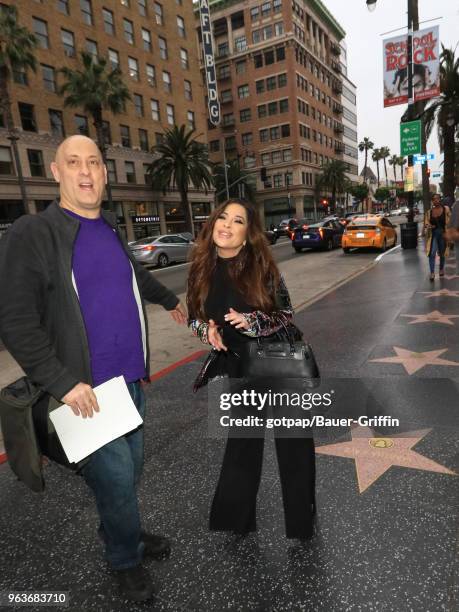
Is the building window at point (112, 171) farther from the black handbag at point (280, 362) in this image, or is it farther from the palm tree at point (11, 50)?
the black handbag at point (280, 362)

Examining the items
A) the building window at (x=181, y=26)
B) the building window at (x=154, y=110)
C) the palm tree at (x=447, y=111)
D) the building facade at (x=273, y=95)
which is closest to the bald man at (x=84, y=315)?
the palm tree at (x=447, y=111)

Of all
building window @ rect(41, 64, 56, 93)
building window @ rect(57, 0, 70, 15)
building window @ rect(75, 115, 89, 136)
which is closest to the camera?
building window @ rect(41, 64, 56, 93)

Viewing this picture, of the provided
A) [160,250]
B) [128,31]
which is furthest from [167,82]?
[160,250]

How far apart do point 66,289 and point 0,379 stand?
182 inches

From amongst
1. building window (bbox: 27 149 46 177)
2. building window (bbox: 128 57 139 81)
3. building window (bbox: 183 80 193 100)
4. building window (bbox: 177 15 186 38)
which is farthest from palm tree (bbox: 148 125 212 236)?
building window (bbox: 177 15 186 38)

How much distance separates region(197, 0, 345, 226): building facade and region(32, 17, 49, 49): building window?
2967 cm

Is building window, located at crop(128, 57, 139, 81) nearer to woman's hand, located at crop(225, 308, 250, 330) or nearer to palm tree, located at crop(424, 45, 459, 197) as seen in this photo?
palm tree, located at crop(424, 45, 459, 197)

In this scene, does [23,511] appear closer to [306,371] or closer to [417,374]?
[306,371]

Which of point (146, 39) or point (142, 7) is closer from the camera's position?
point (142, 7)

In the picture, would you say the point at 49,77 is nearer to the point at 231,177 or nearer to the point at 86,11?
the point at 86,11

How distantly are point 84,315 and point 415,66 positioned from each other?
1500 centimetres

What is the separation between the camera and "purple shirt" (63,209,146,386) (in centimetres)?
187

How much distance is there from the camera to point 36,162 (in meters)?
28.8

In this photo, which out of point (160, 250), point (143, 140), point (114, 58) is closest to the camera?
point (160, 250)
